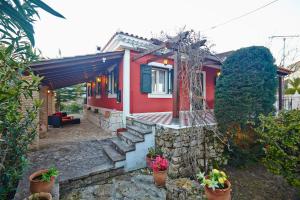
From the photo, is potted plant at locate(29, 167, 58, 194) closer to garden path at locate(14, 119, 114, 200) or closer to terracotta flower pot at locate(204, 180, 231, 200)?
garden path at locate(14, 119, 114, 200)

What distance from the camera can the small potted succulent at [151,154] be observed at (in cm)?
436

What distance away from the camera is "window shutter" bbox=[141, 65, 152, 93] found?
7.24m

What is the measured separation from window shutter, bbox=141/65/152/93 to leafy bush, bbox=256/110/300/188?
468cm

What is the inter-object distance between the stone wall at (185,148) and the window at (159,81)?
11.5 ft

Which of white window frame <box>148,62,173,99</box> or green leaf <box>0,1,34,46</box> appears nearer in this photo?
green leaf <box>0,1,34,46</box>

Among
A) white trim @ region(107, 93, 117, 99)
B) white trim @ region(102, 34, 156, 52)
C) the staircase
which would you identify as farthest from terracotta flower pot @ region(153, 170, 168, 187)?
white trim @ region(107, 93, 117, 99)

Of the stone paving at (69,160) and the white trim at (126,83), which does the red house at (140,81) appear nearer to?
the white trim at (126,83)

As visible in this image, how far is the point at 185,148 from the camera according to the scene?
4.27 metres

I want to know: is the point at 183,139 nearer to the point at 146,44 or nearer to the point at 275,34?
the point at 146,44

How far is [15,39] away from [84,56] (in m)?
4.35

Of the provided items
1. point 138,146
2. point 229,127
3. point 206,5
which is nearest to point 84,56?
point 138,146

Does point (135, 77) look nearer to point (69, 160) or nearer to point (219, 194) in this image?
point (69, 160)

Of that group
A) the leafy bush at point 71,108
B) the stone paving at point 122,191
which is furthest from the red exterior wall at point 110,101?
the leafy bush at point 71,108

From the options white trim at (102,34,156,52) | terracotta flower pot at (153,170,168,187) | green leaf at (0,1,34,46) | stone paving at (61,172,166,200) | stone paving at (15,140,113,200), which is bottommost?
stone paving at (61,172,166,200)
